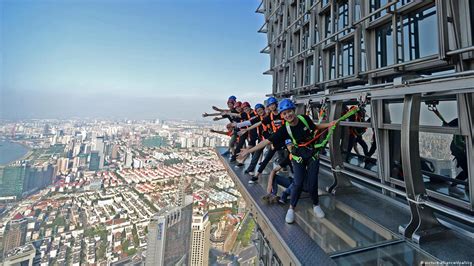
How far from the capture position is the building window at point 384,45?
4.82 meters

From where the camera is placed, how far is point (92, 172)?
17391 millimetres

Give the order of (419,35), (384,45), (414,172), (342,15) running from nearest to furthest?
(414,172) → (419,35) → (384,45) → (342,15)

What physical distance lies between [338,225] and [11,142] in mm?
10184

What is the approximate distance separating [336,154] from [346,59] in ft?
13.2

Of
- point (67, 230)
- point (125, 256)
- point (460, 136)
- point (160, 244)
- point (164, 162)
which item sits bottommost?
point (125, 256)

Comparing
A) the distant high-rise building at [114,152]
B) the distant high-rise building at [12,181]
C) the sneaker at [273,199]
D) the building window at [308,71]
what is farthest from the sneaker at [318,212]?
the distant high-rise building at [114,152]

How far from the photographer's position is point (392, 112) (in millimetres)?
4543

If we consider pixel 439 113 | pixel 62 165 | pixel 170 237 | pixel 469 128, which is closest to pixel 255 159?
pixel 439 113

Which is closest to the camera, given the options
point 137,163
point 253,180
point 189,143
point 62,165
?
point 253,180

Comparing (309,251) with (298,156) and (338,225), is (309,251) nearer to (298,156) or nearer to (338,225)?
(338,225)

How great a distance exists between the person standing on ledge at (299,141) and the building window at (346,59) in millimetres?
4291

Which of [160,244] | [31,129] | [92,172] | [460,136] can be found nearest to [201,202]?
[160,244]

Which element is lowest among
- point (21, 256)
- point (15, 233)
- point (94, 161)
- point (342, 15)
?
point (21, 256)

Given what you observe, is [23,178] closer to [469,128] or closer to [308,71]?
[308,71]
